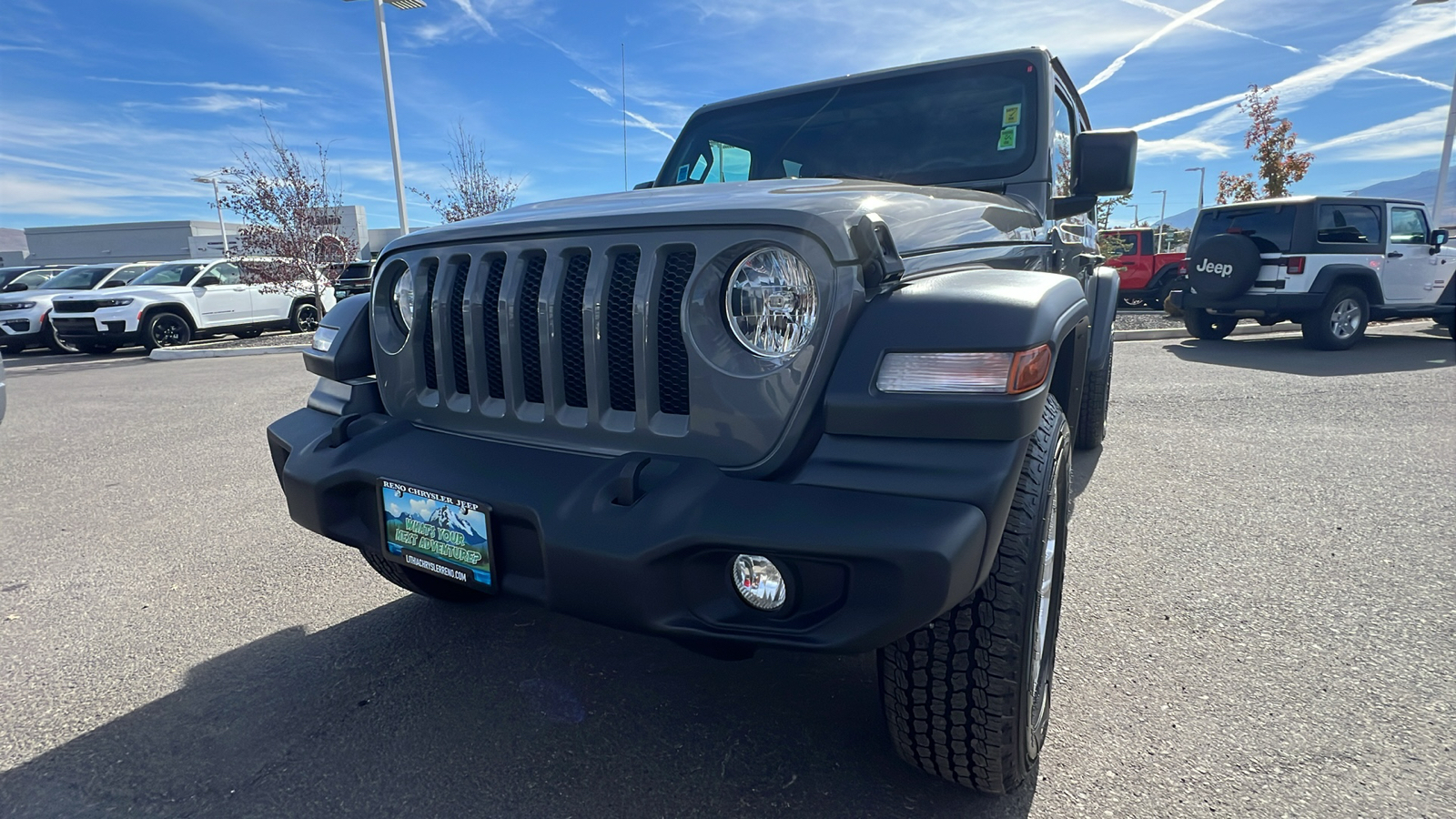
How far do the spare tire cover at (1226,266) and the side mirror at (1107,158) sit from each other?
789cm

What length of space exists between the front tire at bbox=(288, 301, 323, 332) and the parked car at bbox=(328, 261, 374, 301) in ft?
2.47

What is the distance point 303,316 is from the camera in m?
15.6

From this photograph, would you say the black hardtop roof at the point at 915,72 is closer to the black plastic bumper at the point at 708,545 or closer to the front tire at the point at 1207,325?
the black plastic bumper at the point at 708,545

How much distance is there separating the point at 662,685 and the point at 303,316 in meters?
15.7

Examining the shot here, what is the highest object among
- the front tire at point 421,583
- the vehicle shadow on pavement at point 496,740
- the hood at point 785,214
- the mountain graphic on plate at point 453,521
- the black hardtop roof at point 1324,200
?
the black hardtop roof at point 1324,200

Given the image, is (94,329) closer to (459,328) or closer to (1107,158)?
(459,328)

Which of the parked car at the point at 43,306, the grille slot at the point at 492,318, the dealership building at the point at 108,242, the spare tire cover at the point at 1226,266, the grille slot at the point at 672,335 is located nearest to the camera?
the grille slot at the point at 672,335

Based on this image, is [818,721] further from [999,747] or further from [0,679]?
[0,679]

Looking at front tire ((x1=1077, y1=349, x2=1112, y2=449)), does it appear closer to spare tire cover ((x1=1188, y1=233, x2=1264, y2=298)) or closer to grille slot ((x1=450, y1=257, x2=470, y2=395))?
grille slot ((x1=450, y1=257, x2=470, y2=395))

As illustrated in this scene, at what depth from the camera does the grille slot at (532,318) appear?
193cm

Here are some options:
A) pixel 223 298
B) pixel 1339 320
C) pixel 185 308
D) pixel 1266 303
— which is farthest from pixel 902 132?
pixel 223 298

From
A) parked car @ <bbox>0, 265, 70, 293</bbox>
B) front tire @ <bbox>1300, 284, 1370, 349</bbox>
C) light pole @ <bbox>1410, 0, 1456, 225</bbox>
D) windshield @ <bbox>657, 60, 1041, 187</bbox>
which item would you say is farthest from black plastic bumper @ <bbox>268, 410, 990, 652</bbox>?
light pole @ <bbox>1410, 0, 1456, 225</bbox>

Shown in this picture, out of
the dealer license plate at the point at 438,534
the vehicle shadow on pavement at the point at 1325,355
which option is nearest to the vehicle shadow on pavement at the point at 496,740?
the dealer license plate at the point at 438,534

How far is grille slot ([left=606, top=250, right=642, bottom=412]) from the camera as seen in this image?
1.79 m
